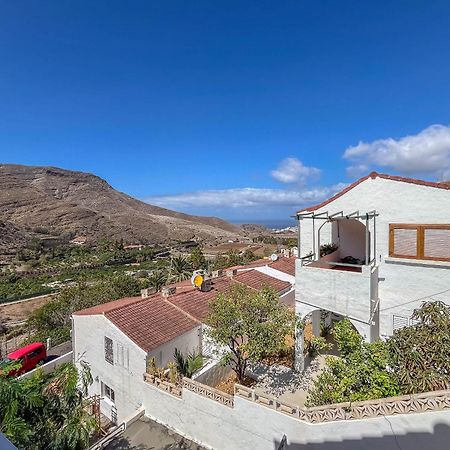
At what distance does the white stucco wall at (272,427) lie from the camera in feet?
25.9

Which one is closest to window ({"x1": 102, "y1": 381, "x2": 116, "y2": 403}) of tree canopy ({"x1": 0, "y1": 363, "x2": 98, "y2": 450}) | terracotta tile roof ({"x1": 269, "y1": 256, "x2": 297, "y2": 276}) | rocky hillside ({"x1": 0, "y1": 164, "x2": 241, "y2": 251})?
tree canopy ({"x1": 0, "y1": 363, "x2": 98, "y2": 450})

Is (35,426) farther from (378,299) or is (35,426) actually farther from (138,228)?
(138,228)

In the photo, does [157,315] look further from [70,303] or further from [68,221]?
[68,221]

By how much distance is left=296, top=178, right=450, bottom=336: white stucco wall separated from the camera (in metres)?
11.8

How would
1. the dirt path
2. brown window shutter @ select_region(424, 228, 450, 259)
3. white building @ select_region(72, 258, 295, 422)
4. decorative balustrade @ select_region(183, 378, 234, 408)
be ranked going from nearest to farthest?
decorative balustrade @ select_region(183, 378, 234, 408), brown window shutter @ select_region(424, 228, 450, 259), white building @ select_region(72, 258, 295, 422), the dirt path

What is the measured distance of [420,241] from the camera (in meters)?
12.0

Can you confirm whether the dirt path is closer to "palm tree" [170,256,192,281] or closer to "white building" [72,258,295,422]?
"palm tree" [170,256,192,281]

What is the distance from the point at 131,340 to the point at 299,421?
8512 millimetres

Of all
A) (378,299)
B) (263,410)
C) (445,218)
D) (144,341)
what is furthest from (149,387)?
(445,218)

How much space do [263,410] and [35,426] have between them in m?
6.53

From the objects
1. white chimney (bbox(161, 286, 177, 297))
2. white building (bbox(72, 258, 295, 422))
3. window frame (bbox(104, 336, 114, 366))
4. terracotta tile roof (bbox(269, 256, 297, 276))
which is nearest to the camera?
white building (bbox(72, 258, 295, 422))

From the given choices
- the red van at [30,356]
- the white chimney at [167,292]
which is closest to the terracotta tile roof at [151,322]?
the white chimney at [167,292]

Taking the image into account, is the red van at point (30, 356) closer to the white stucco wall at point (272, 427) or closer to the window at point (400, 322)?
the white stucco wall at point (272, 427)

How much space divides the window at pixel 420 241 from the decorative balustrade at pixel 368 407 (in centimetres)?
572
